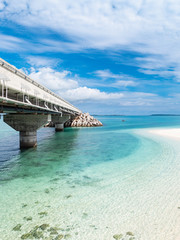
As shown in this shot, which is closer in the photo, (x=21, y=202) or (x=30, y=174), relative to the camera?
(x=21, y=202)

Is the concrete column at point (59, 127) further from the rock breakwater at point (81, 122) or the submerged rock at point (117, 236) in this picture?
the submerged rock at point (117, 236)

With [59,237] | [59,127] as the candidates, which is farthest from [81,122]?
[59,237]

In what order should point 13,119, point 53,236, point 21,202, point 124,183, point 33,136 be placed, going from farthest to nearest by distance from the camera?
point 33,136 < point 13,119 < point 124,183 < point 21,202 < point 53,236

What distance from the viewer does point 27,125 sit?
87.2 ft

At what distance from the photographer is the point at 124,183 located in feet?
40.7

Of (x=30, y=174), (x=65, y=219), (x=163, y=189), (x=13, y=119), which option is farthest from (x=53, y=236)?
(x=13, y=119)

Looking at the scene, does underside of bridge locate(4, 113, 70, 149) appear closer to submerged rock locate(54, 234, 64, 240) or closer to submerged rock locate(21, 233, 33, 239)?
submerged rock locate(21, 233, 33, 239)

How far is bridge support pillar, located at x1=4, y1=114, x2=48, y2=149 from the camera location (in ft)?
84.5

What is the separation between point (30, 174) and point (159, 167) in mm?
11813

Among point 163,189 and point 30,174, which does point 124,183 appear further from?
point 30,174

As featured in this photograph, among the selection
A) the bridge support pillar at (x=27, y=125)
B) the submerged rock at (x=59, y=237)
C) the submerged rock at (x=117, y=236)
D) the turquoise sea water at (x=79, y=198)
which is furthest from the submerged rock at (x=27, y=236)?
the bridge support pillar at (x=27, y=125)

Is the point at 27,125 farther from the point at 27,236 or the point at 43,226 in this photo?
the point at 27,236

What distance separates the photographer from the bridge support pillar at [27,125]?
25766 millimetres

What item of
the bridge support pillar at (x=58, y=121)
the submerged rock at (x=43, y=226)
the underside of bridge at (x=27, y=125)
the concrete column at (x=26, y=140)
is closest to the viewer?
the submerged rock at (x=43, y=226)
